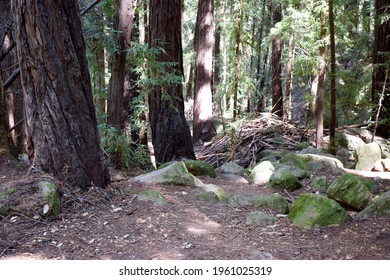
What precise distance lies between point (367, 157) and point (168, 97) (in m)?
4.94

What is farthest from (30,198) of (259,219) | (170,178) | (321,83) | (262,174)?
(321,83)

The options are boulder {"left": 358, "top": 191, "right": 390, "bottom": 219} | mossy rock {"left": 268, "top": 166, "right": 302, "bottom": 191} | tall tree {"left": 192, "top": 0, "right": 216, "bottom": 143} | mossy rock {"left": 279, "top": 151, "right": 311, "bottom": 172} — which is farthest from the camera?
tall tree {"left": 192, "top": 0, "right": 216, "bottom": 143}

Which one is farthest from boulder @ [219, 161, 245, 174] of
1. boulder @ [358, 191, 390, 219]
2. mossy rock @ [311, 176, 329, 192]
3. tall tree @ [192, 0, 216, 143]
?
tall tree @ [192, 0, 216, 143]

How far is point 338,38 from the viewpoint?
1059 cm

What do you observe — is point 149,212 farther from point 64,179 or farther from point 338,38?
point 338,38

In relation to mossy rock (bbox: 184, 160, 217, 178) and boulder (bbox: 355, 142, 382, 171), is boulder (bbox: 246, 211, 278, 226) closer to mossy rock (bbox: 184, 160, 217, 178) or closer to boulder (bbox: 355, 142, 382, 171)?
mossy rock (bbox: 184, 160, 217, 178)

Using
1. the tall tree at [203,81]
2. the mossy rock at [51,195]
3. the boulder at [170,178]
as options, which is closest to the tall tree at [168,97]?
the boulder at [170,178]

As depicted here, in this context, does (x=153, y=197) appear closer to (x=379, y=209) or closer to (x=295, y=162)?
(x=379, y=209)

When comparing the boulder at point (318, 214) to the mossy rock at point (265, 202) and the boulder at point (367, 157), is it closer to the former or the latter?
the mossy rock at point (265, 202)

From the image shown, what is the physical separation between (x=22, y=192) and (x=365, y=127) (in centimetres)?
1096

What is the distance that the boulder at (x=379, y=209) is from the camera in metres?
4.43

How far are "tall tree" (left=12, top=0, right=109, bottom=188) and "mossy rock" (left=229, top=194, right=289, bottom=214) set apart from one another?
230cm

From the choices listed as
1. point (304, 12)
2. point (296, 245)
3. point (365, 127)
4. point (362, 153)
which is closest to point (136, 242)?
point (296, 245)

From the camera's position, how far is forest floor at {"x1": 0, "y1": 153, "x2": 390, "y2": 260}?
3438mm
